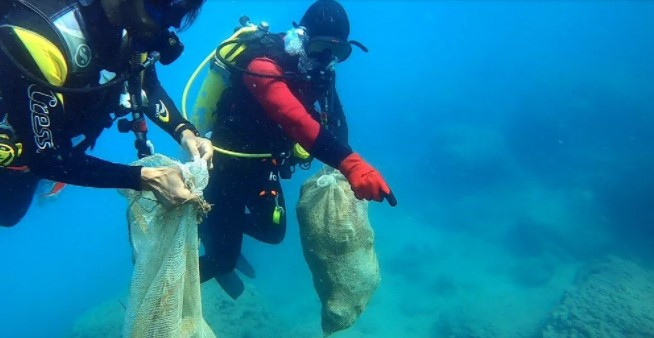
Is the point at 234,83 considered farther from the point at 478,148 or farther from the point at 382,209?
the point at 478,148

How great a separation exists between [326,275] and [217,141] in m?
1.80

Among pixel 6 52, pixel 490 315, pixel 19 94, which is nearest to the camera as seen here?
pixel 6 52

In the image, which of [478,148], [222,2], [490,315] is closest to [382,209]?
[478,148]

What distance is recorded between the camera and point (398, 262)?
15258 mm

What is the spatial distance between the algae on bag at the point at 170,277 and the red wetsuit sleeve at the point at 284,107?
985 millimetres

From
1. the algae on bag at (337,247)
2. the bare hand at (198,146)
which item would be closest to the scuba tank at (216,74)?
the bare hand at (198,146)

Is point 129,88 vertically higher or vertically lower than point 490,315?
lower

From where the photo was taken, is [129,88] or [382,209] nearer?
[129,88]

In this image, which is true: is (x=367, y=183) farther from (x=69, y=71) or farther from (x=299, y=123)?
(x=69, y=71)

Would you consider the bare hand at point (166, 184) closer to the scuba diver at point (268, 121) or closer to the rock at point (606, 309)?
the scuba diver at point (268, 121)

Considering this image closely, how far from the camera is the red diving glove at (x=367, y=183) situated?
3234 mm

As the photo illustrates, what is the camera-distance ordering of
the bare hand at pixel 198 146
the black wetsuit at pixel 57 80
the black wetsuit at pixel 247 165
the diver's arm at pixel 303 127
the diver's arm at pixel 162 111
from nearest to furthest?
the black wetsuit at pixel 57 80 < the bare hand at pixel 198 146 < the diver's arm at pixel 303 127 < the diver's arm at pixel 162 111 < the black wetsuit at pixel 247 165

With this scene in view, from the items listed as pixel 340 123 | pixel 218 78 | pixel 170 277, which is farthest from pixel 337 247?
pixel 218 78

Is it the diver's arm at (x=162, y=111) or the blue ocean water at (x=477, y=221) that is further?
the blue ocean water at (x=477, y=221)
